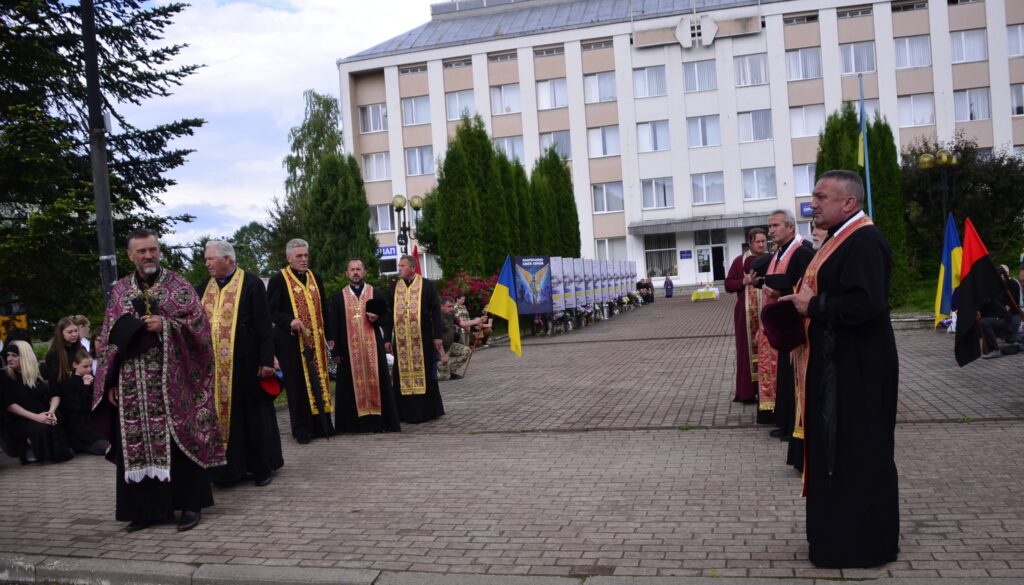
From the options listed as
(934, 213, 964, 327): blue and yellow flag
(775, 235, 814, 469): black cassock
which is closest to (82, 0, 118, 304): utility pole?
(775, 235, 814, 469): black cassock

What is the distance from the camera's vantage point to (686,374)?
45.8ft

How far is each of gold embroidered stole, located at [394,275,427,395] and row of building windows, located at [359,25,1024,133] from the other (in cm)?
3355

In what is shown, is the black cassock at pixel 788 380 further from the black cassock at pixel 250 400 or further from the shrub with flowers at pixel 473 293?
the shrub with flowers at pixel 473 293

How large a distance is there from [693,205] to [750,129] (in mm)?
5240

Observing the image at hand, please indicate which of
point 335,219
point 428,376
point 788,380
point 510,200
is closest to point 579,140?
point 335,219

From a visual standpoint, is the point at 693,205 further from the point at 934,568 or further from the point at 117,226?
the point at 934,568

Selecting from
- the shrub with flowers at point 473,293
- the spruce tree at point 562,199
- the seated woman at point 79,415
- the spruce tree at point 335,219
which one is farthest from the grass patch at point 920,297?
the spruce tree at point 335,219

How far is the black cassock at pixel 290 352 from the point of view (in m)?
9.47

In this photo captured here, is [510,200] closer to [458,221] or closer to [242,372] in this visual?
[458,221]

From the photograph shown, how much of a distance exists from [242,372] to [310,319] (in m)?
2.19

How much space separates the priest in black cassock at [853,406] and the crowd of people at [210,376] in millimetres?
4417

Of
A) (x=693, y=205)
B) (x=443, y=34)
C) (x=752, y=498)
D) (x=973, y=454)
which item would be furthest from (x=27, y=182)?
(x=443, y=34)

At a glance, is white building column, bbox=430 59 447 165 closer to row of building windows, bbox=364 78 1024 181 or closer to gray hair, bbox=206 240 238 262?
row of building windows, bbox=364 78 1024 181

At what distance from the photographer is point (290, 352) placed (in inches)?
376
